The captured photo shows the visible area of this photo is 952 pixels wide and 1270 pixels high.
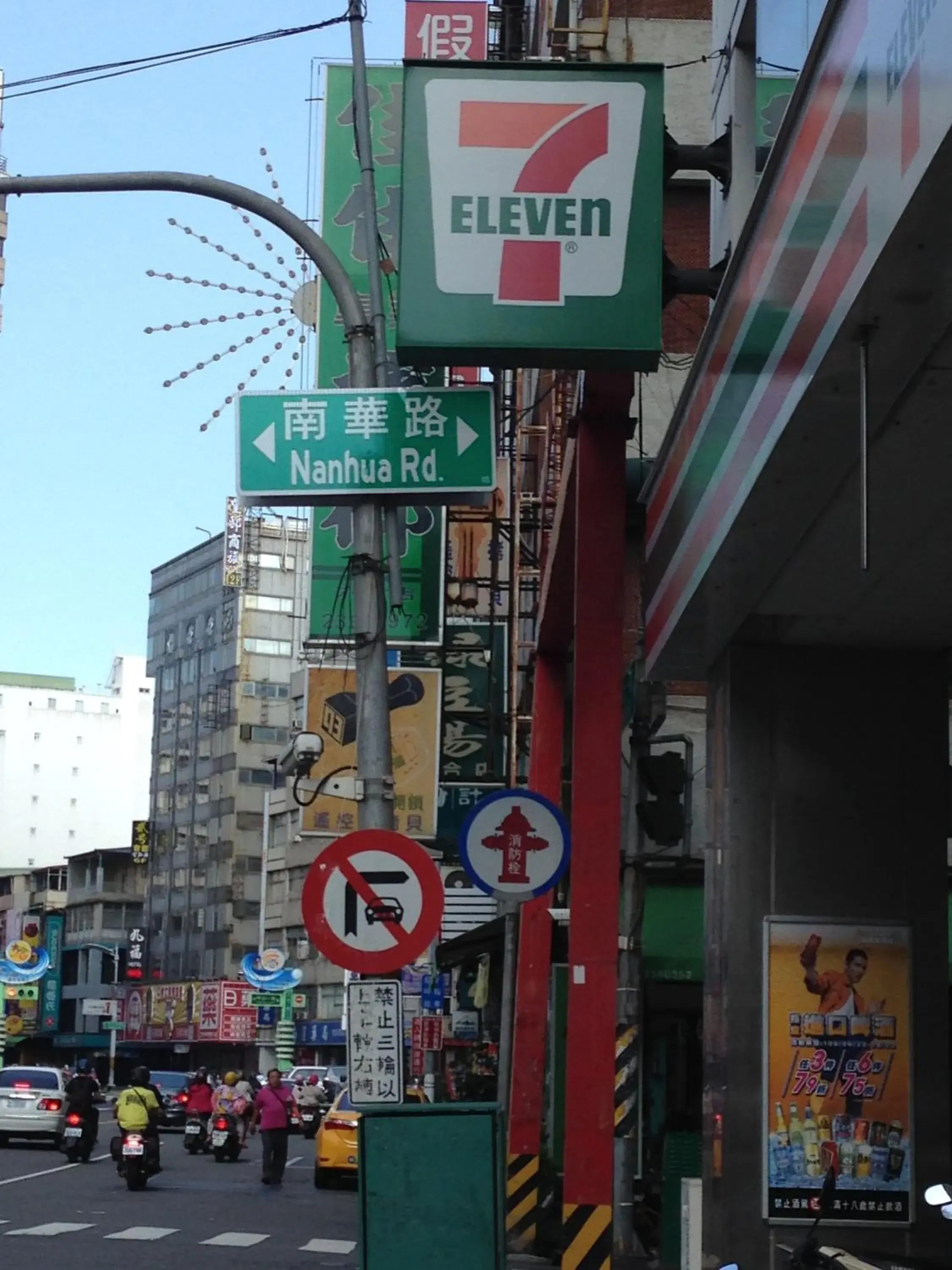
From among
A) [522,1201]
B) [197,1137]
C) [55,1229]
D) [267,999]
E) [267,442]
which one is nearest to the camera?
[267,442]

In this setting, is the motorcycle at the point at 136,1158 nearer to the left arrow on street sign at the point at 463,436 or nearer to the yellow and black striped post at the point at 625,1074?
the yellow and black striped post at the point at 625,1074

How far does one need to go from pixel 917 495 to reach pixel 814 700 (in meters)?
3.77

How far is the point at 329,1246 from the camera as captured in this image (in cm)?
1955

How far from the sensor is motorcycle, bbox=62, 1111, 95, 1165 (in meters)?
35.1

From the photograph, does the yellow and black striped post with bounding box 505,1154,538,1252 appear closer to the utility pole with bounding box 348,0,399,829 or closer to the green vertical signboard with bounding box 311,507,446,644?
the green vertical signboard with bounding box 311,507,446,644

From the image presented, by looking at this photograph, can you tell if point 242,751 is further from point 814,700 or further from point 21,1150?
point 814,700

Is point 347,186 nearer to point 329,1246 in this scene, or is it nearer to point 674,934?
point 674,934

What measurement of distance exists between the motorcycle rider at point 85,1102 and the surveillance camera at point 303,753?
23727 millimetres

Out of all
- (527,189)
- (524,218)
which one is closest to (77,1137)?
(524,218)

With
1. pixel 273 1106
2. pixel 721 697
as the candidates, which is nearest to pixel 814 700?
pixel 721 697

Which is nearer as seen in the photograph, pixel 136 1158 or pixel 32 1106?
pixel 136 1158

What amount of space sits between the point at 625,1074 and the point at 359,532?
6798mm

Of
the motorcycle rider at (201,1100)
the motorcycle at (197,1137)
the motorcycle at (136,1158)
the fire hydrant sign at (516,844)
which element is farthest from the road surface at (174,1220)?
the motorcycle rider at (201,1100)

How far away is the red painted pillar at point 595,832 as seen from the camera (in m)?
13.4
